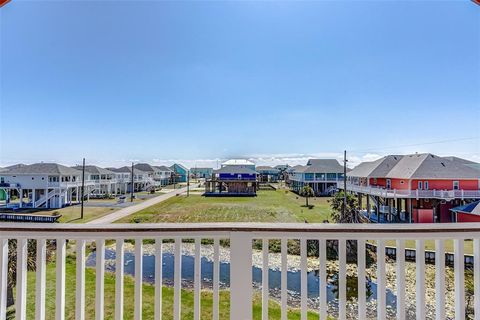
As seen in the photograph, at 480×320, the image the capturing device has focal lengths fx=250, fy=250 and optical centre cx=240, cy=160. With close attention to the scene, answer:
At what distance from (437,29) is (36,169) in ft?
12.4

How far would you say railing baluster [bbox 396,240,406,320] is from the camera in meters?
1.38

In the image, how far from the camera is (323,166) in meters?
2.59

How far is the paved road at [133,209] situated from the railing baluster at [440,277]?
2024 mm

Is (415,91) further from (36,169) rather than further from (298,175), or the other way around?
(36,169)

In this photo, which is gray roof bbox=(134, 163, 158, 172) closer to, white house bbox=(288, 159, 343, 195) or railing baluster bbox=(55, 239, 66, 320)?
railing baluster bbox=(55, 239, 66, 320)

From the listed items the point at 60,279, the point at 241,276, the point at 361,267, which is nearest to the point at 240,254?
the point at 241,276

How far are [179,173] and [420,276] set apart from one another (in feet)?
6.97

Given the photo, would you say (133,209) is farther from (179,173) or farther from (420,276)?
(420,276)

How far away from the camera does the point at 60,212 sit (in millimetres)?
1969

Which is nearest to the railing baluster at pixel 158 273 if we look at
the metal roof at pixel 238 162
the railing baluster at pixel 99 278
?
the railing baluster at pixel 99 278

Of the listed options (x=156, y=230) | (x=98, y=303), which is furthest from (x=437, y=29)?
(x=98, y=303)

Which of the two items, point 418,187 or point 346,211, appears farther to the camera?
point 346,211

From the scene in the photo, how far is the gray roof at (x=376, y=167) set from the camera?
231cm

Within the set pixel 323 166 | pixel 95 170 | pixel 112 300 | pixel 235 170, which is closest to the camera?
pixel 112 300
